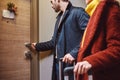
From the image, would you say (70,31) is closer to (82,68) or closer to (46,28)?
(46,28)

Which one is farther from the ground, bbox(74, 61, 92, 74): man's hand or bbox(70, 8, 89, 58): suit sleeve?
bbox(70, 8, 89, 58): suit sleeve

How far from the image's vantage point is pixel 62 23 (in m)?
2.22

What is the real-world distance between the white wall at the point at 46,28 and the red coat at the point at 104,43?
4.03 ft

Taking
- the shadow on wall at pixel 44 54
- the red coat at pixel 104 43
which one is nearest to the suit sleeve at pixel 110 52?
the red coat at pixel 104 43

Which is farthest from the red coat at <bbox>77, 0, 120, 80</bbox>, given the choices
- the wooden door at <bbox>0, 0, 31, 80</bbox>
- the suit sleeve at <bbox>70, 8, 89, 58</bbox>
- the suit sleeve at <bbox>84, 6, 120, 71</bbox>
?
the wooden door at <bbox>0, 0, 31, 80</bbox>

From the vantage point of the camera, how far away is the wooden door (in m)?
2.32

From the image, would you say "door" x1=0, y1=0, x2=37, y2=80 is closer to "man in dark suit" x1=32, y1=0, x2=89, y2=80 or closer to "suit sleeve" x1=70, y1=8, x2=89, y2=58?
"man in dark suit" x1=32, y1=0, x2=89, y2=80

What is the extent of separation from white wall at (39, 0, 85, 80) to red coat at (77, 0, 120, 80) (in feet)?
4.03

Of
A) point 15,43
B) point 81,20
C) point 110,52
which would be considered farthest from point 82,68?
point 15,43

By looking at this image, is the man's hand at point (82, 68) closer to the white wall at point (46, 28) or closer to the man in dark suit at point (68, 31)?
the man in dark suit at point (68, 31)

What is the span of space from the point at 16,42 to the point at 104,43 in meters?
1.39

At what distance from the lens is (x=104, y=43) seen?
122cm

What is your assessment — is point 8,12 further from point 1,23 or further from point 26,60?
point 26,60

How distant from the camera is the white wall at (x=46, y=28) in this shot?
2.50 meters
